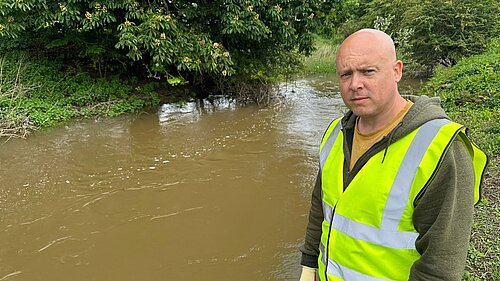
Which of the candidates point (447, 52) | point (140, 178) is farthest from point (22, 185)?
point (447, 52)

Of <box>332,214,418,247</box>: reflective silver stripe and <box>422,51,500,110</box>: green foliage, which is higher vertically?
<box>332,214,418,247</box>: reflective silver stripe

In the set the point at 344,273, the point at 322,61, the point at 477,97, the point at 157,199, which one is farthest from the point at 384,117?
the point at 322,61

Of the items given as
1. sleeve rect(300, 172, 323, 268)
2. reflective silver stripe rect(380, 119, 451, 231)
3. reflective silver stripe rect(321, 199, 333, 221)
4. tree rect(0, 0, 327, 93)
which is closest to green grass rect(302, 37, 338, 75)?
tree rect(0, 0, 327, 93)

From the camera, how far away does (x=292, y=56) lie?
33.7 feet

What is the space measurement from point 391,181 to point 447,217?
→ 0.18 meters

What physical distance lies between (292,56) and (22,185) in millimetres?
6959

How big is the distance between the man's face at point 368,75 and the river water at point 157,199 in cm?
244

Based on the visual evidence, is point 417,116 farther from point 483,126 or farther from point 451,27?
point 451,27

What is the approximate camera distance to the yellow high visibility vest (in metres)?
1.18

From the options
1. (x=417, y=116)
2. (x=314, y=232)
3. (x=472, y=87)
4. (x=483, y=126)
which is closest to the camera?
(x=417, y=116)

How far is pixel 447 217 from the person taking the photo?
1.14 meters

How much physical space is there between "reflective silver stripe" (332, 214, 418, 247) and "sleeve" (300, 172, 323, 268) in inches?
13.4

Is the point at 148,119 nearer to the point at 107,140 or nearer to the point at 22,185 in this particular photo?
the point at 107,140

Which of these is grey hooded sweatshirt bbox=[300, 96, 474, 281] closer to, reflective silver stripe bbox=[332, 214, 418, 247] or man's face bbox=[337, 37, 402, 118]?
reflective silver stripe bbox=[332, 214, 418, 247]
